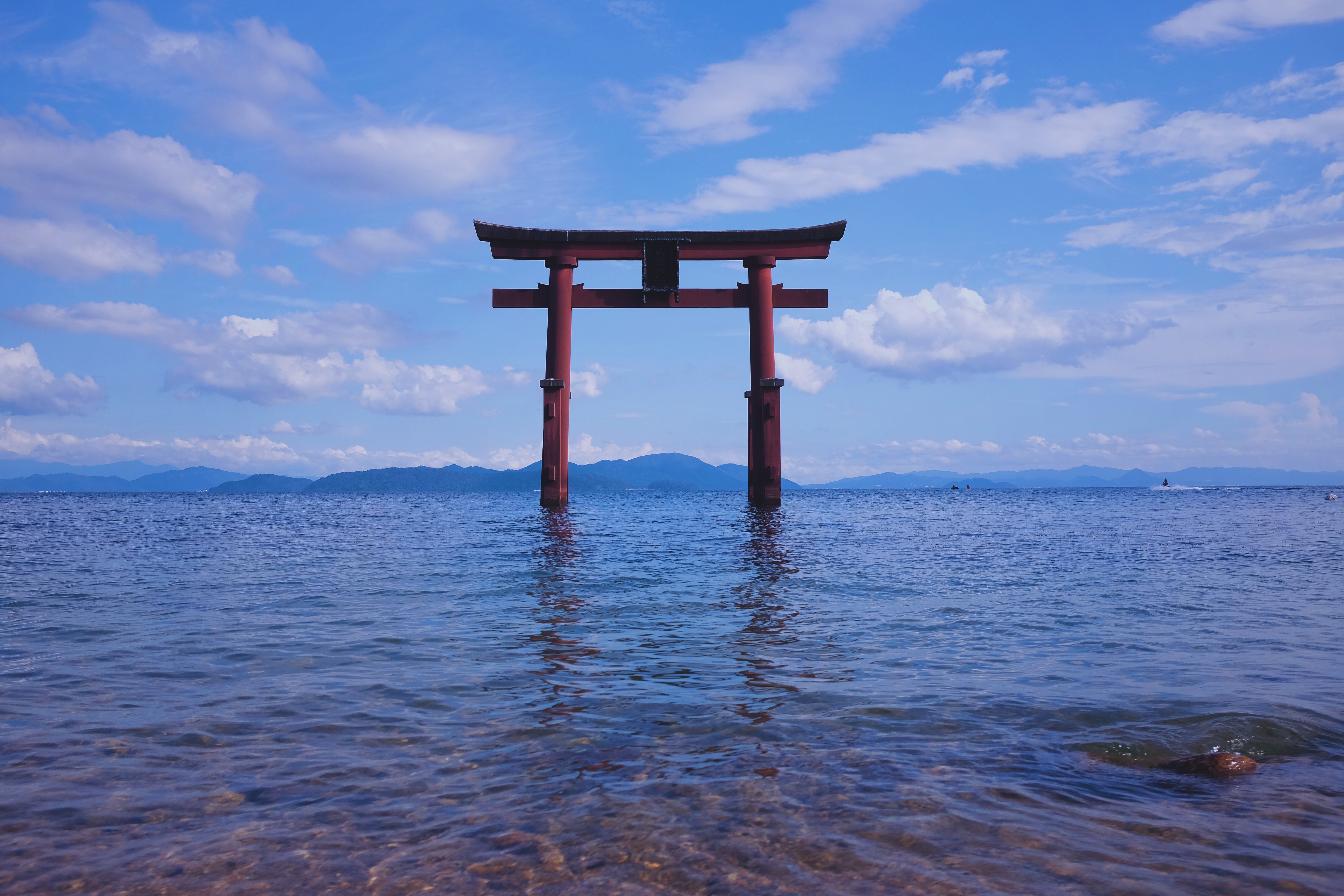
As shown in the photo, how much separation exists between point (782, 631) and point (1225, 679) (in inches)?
122

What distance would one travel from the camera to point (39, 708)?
420 cm

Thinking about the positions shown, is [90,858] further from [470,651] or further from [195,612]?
[195,612]

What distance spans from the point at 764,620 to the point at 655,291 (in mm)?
15065

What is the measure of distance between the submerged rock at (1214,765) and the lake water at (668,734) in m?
0.11

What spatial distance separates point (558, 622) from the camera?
21.9ft

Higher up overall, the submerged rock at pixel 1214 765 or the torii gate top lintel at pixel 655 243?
the torii gate top lintel at pixel 655 243

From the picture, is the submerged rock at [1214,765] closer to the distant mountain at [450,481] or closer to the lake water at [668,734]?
the lake water at [668,734]

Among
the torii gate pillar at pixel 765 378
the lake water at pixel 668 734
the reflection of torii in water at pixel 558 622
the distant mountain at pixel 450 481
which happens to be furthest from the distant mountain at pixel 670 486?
the lake water at pixel 668 734

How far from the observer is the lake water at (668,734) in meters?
2.48

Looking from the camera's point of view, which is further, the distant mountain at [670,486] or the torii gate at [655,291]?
the distant mountain at [670,486]

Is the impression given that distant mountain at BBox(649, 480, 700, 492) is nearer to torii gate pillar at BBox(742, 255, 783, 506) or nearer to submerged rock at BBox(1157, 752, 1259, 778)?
torii gate pillar at BBox(742, 255, 783, 506)

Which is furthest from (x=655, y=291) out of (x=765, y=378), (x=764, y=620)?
(x=764, y=620)

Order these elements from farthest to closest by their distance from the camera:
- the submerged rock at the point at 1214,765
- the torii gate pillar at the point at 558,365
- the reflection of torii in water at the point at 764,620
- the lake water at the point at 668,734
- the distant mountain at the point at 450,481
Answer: the distant mountain at the point at 450,481 → the torii gate pillar at the point at 558,365 → the reflection of torii in water at the point at 764,620 → the submerged rock at the point at 1214,765 → the lake water at the point at 668,734

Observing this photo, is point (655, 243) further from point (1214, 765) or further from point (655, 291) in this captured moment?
point (1214, 765)
